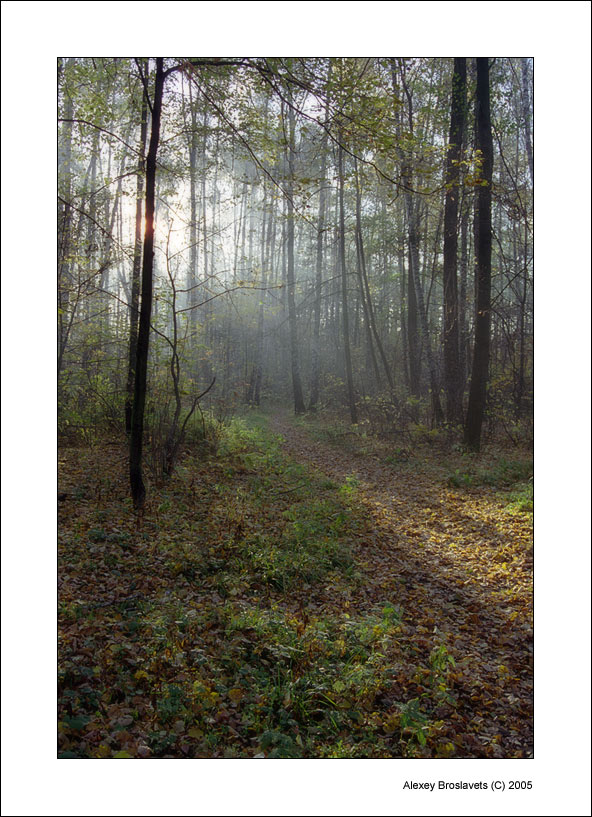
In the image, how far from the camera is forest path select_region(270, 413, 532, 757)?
10.1 ft

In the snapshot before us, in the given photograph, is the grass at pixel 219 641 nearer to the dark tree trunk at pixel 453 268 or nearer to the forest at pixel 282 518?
the forest at pixel 282 518

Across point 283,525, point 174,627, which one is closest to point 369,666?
point 174,627

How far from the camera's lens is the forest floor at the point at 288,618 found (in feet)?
9.20

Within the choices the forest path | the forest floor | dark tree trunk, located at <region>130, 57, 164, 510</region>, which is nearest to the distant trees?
dark tree trunk, located at <region>130, 57, 164, 510</region>

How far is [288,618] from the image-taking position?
4.05m

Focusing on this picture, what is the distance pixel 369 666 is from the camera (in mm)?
3418

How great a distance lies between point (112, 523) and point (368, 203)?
67.8 feet

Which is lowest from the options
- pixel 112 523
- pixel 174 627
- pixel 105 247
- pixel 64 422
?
pixel 174 627

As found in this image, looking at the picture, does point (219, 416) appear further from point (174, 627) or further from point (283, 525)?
point (174, 627)

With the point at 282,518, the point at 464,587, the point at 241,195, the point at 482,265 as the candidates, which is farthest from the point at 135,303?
the point at 464,587

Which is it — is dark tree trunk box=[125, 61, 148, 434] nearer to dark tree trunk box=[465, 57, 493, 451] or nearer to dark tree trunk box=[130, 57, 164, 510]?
dark tree trunk box=[130, 57, 164, 510]

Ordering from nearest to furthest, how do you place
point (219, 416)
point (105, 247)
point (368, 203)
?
point (105, 247)
point (219, 416)
point (368, 203)

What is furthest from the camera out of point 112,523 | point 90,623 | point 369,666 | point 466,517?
point 466,517

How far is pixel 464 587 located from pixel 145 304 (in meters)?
5.15
